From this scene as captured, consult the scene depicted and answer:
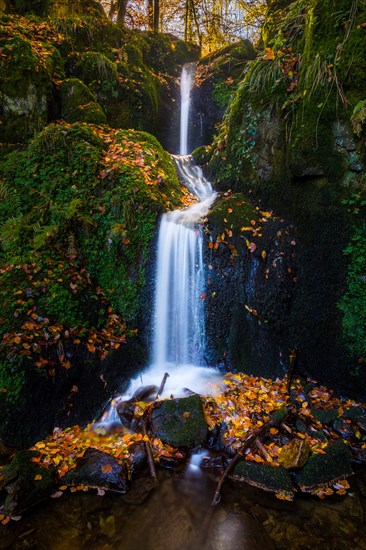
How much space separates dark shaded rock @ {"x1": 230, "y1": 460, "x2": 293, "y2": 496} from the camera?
336 cm

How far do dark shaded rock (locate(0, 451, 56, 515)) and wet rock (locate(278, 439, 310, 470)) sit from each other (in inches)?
102

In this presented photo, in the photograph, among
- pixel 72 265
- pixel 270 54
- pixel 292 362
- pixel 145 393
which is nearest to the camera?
pixel 145 393

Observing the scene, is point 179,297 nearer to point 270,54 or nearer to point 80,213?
point 80,213

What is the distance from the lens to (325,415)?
4262 millimetres

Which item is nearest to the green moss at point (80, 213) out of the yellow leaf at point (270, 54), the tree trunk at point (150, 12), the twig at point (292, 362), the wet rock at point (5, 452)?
the wet rock at point (5, 452)

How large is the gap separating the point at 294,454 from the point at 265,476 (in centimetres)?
42

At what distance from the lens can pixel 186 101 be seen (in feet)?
37.7

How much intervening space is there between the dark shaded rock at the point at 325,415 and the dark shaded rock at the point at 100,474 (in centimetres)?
263

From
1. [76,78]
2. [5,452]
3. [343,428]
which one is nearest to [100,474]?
[5,452]

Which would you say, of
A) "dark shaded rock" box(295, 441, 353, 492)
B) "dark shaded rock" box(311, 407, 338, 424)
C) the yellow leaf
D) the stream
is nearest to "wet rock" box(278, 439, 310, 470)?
"dark shaded rock" box(295, 441, 353, 492)

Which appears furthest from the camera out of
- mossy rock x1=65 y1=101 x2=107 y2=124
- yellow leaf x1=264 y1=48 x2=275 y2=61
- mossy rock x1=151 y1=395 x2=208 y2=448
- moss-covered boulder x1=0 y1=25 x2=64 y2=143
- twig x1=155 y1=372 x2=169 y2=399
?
mossy rock x1=65 y1=101 x2=107 y2=124

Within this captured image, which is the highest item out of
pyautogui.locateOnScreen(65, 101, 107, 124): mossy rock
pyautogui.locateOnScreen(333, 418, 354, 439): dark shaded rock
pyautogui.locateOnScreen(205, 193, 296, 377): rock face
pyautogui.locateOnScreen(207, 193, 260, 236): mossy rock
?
pyautogui.locateOnScreen(65, 101, 107, 124): mossy rock

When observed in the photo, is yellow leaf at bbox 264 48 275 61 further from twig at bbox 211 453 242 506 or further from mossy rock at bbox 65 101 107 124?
twig at bbox 211 453 242 506

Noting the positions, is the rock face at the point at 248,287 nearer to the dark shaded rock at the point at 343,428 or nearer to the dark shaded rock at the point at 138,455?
the dark shaded rock at the point at 343,428
